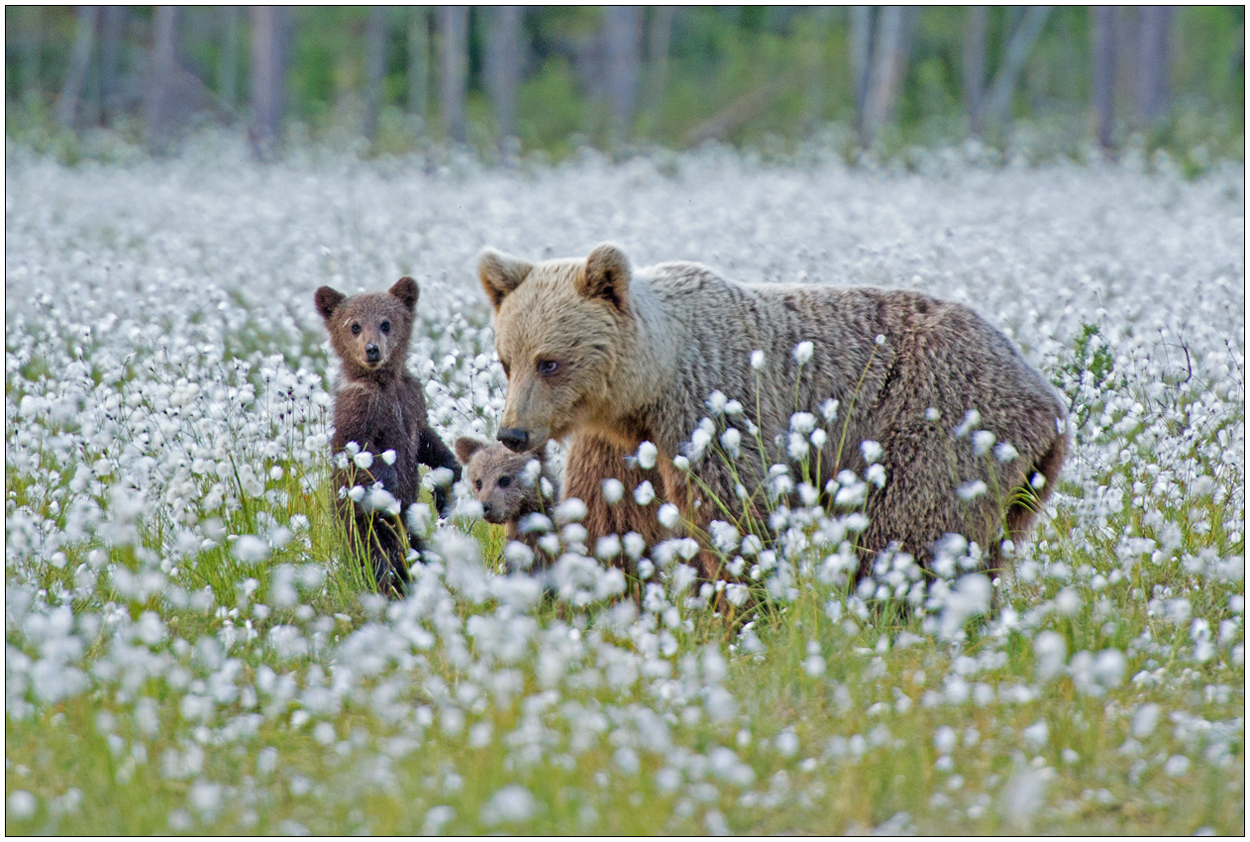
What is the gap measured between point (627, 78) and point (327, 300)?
71.8 ft

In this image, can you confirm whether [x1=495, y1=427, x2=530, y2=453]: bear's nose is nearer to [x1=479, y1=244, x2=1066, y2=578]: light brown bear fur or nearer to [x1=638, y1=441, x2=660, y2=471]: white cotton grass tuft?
[x1=479, y1=244, x2=1066, y2=578]: light brown bear fur

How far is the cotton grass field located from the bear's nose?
36 cm

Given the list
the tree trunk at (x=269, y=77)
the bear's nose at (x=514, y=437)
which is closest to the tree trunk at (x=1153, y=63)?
the tree trunk at (x=269, y=77)

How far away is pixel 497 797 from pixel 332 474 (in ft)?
8.37

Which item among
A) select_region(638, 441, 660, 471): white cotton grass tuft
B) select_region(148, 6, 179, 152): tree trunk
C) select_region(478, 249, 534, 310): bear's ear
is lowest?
select_region(638, 441, 660, 471): white cotton grass tuft

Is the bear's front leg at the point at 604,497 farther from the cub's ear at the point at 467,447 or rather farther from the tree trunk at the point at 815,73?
the tree trunk at the point at 815,73

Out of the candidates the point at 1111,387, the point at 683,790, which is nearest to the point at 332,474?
the point at 683,790

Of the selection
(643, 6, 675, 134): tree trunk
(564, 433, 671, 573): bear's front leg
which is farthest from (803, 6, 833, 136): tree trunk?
(564, 433, 671, 573): bear's front leg

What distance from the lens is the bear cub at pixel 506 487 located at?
5.05 m

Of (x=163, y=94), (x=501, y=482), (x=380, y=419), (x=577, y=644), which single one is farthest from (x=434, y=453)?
(x=163, y=94)

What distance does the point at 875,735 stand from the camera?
322 cm

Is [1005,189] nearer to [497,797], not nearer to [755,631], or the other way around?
[755,631]

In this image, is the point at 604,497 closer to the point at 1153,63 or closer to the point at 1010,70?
the point at 1153,63

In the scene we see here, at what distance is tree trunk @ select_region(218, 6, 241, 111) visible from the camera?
40.4m
